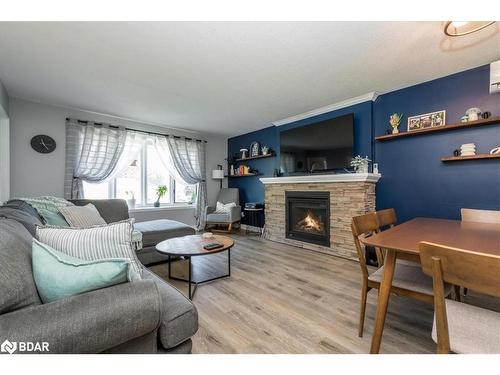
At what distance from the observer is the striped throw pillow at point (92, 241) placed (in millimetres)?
1096

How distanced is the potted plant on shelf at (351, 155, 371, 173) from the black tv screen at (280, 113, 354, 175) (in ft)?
0.43

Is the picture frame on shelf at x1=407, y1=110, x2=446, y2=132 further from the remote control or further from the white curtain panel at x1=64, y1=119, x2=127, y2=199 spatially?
the white curtain panel at x1=64, y1=119, x2=127, y2=199

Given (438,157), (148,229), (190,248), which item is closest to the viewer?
(190,248)

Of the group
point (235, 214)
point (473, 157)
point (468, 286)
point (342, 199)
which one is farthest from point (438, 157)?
point (235, 214)

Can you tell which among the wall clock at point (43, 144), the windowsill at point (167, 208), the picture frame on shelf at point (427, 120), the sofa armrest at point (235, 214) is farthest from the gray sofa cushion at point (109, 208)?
the picture frame on shelf at point (427, 120)

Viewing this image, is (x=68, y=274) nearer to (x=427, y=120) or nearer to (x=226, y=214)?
(x=427, y=120)

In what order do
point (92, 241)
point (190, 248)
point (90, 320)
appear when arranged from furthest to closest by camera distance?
1. point (190, 248)
2. point (92, 241)
3. point (90, 320)

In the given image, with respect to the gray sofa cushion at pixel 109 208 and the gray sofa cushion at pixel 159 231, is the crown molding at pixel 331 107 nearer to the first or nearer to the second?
the gray sofa cushion at pixel 159 231

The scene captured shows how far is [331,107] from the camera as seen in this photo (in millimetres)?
3545

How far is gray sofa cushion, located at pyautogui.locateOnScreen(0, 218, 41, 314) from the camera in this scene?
718 millimetres

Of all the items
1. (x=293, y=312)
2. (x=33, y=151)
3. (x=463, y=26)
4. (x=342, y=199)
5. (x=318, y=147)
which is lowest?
(x=293, y=312)

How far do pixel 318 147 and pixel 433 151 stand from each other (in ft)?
4.80

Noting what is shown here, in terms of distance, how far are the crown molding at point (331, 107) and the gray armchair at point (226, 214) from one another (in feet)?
6.08
